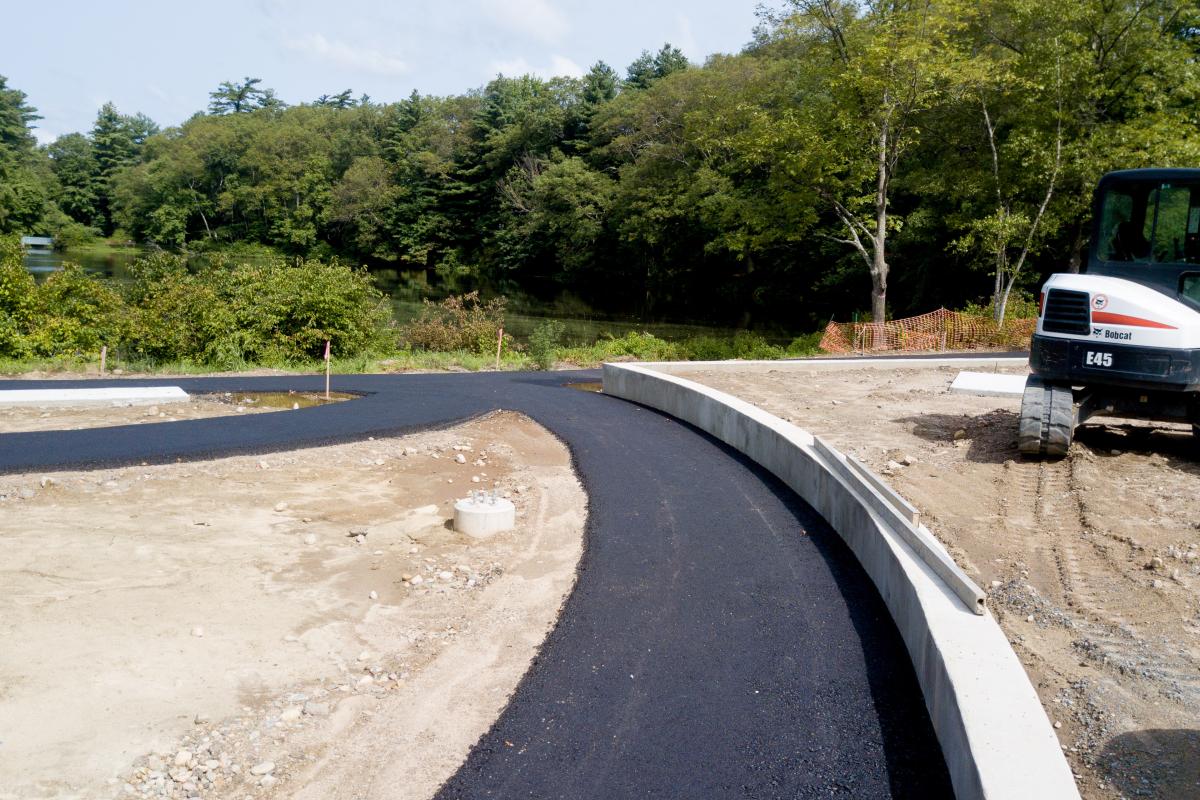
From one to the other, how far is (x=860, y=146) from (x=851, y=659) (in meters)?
25.6

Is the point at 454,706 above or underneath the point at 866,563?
underneath

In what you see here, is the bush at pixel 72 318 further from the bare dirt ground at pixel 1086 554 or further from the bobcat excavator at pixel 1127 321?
the bobcat excavator at pixel 1127 321

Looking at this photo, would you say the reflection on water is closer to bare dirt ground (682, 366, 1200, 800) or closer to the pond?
the pond

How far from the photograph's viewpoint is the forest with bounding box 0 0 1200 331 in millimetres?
27594

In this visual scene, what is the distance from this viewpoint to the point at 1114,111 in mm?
28516

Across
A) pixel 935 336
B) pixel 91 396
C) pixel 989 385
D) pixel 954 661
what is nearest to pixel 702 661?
pixel 954 661

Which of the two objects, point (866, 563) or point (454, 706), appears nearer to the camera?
point (454, 706)

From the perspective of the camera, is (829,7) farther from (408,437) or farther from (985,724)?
(985,724)

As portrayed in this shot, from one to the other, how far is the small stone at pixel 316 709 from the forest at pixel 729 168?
25.6m

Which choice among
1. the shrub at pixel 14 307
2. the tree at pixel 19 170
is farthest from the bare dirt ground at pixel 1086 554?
the tree at pixel 19 170

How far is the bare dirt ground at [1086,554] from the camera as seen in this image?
16.2 ft

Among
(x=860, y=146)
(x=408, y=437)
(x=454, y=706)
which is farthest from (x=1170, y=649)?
(x=860, y=146)

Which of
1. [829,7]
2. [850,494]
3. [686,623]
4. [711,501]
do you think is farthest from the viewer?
[829,7]

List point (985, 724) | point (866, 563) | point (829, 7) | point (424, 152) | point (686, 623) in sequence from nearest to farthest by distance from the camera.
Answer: point (985, 724) < point (686, 623) < point (866, 563) < point (829, 7) < point (424, 152)
